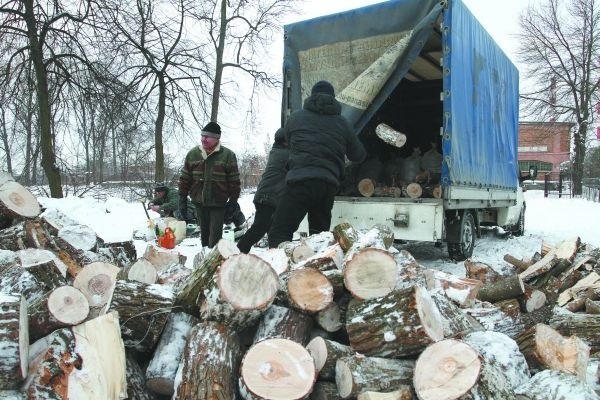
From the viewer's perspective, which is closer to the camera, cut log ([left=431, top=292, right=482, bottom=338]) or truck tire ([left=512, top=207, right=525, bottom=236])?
cut log ([left=431, top=292, right=482, bottom=338])

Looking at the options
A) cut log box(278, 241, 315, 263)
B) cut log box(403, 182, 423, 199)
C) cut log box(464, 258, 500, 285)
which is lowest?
cut log box(464, 258, 500, 285)

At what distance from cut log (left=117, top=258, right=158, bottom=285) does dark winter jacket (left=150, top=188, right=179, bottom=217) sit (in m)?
5.63

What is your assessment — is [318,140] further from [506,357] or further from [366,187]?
[506,357]

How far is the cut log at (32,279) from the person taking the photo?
298cm

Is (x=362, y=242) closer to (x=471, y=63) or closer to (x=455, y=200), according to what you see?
(x=455, y=200)

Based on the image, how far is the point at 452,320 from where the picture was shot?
111 inches

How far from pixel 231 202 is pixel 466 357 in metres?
4.53

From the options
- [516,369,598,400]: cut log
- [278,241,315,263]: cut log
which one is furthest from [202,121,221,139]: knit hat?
[516,369,598,400]: cut log

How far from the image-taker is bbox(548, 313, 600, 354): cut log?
3.16 metres

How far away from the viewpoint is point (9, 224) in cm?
454

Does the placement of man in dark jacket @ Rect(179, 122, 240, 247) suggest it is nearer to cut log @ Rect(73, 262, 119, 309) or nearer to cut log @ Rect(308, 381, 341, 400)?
cut log @ Rect(73, 262, 119, 309)

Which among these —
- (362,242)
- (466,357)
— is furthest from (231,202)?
(466,357)

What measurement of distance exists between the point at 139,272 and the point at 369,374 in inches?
76.5

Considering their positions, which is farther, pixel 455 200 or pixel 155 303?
pixel 455 200
